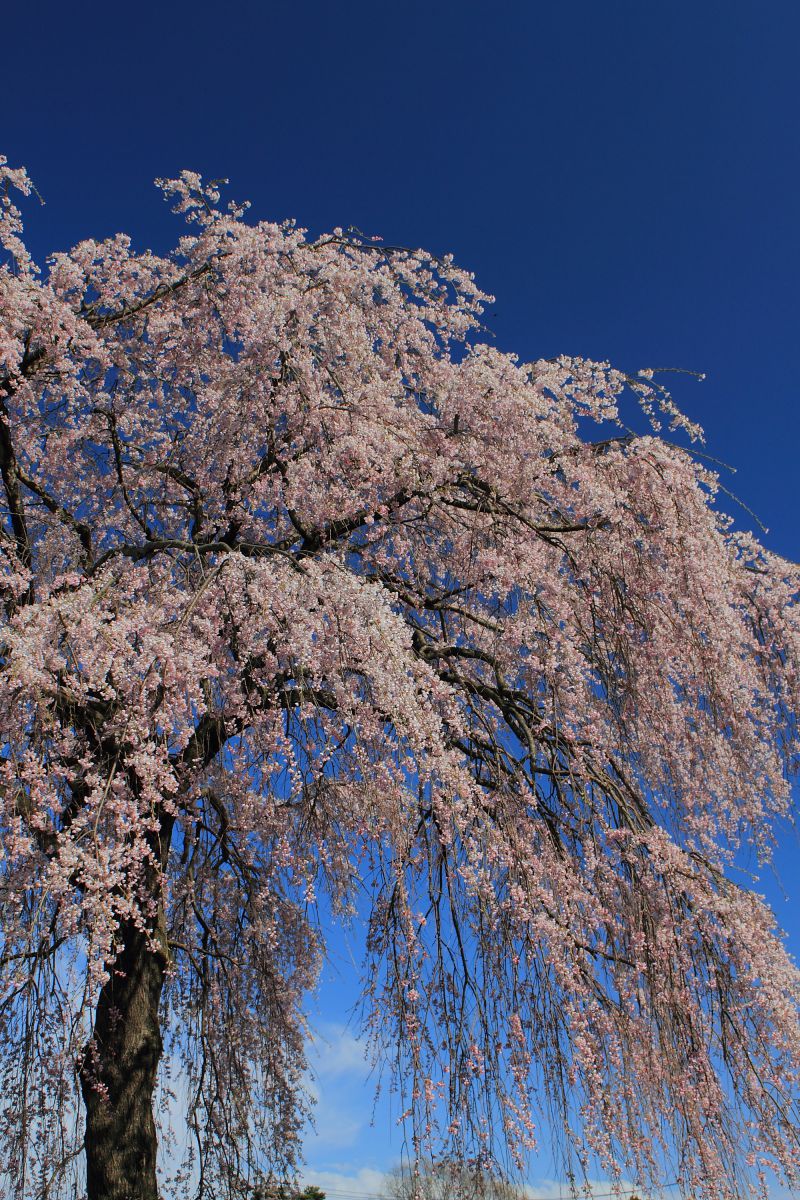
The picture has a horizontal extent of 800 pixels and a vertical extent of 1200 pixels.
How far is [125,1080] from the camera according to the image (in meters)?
5.52

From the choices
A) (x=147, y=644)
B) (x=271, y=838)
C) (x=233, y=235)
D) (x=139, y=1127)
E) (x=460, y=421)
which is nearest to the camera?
(x=147, y=644)

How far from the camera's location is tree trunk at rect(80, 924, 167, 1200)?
5.32 metres

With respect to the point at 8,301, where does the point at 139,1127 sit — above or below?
below

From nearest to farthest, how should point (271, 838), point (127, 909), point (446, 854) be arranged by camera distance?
point (127, 909), point (446, 854), point (271, 838)

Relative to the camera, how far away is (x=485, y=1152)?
4.19 m

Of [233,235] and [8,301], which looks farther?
[233,235]

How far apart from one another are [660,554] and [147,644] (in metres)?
3.18

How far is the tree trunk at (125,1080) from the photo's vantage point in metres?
5.32

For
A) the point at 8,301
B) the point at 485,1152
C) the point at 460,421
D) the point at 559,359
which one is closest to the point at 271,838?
the point at 485,1152

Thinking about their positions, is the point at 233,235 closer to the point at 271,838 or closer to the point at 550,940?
the point at 271,838

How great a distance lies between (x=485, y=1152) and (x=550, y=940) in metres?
0.96

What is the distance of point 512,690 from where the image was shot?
238 inches

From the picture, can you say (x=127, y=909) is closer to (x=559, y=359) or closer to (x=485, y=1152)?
(x=485, y=1152)

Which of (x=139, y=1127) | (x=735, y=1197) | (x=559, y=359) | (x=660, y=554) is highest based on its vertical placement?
(x=559, y=359)
